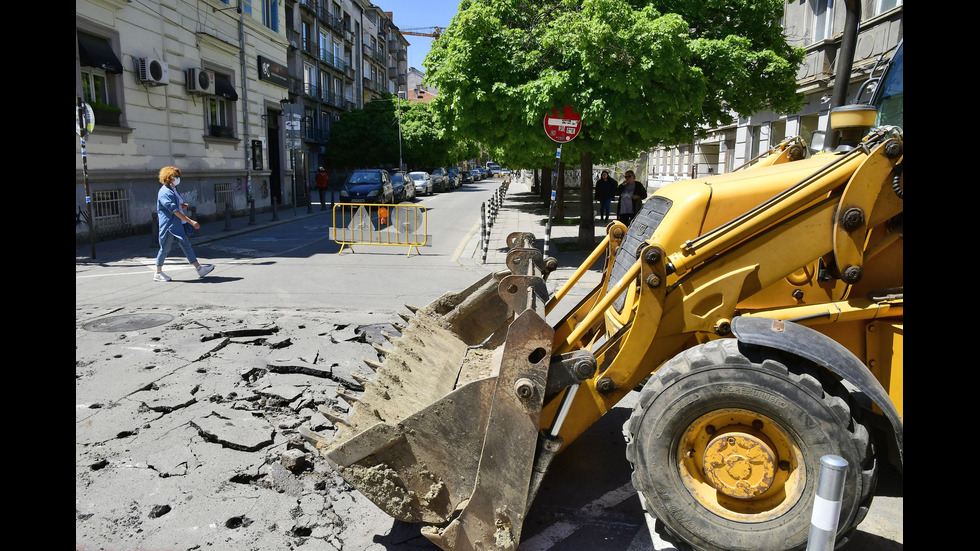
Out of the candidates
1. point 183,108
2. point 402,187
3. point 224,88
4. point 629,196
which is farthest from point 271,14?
point 629,196

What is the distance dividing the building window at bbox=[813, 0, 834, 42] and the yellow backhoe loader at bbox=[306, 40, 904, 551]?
67.9 ft

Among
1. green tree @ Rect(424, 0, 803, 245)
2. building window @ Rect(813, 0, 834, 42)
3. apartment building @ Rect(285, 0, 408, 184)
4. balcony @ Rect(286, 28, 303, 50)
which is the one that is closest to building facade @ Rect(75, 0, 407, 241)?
apartment building @ Rect(285, 0, 408, 184)

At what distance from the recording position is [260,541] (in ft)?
11.7

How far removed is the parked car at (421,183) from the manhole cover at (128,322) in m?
31.8

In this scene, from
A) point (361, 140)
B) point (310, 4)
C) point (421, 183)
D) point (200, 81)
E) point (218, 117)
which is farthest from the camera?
point (361, 140)

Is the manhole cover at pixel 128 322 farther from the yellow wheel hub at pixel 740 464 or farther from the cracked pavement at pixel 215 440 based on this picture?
the yellow wheel hub at pixel 740 464

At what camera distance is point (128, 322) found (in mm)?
8250

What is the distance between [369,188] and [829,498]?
82.9ft

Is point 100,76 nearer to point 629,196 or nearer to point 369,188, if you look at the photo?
point 369,188

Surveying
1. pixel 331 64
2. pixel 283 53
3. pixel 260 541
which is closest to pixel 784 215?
pixel 260 541

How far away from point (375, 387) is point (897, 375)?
3159mm

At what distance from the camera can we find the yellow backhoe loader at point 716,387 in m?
3.16

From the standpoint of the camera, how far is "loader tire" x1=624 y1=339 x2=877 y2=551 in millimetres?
3104

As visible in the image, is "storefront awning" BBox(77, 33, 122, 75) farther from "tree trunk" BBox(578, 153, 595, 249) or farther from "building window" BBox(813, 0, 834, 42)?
"building window" BBox(813, 0, 834, 42)
